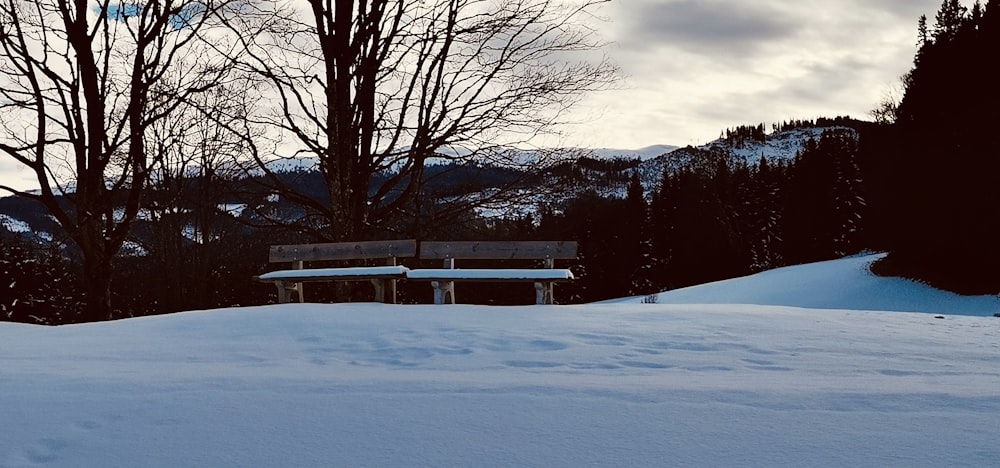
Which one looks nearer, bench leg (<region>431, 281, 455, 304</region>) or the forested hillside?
bench leg (<region>431, 281, 455, 304</region>)

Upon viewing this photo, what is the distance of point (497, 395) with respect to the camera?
3512 mm

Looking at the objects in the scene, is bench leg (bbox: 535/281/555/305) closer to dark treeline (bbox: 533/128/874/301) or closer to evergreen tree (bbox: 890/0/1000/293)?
evergreen tree (bbox: 890/0/1000/293)

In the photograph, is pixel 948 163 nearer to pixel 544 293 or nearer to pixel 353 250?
pixel 544 293

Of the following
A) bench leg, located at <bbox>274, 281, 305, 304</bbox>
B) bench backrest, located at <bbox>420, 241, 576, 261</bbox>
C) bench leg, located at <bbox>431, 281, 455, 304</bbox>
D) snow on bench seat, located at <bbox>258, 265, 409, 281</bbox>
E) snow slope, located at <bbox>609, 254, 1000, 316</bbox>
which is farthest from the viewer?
snow slope, located at <bbox>609, 254, 1000, 316</bbox>

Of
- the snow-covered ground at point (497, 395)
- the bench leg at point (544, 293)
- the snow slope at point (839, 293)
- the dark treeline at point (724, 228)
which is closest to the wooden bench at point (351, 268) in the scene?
the bench leg at point (544, 293)

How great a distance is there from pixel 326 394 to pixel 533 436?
1199 millimetres

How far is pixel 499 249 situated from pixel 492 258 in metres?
0.44

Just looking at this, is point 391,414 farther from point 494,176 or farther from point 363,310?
point 494,176

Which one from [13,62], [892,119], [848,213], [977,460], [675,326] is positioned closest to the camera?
[977,460]

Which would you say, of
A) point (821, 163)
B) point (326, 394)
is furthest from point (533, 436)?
point (821, 163)

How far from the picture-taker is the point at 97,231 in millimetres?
10938

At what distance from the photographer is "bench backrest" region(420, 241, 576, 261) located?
9.48 meters

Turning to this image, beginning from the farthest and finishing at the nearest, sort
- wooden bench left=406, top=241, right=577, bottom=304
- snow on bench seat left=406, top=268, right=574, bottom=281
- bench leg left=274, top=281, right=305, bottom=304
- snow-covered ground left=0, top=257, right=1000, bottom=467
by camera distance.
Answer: bench leg left=274, top=281, right=305, bottom=304
wooden bench left=406, top=241, right=577, bottom=304
snow on bench seat left=406, top=268, right=574, bottom=281
snow-covered ground left=0, top=257, right=1000, bottom=467

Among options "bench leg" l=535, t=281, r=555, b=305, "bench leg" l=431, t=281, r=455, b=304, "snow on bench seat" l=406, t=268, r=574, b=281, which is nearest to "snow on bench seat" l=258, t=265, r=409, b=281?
"snow on bench seat" l=406, t=268, r=574, b=281
